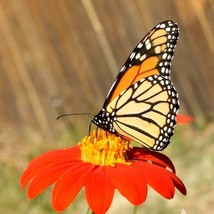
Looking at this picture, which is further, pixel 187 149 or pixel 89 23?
pixel 89 23

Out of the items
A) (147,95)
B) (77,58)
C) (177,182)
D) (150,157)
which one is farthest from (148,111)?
(77,58)

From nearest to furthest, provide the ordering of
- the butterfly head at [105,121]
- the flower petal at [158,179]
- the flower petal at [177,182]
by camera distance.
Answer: the flower petal at [158,179] → the flower petal at [177,182] → the butterfly head at [105,121]

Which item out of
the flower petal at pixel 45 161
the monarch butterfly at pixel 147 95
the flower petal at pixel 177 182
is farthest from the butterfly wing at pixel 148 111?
the flower petal at pixel 177 182

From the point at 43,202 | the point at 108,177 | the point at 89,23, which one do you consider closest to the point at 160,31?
the point at 108,177

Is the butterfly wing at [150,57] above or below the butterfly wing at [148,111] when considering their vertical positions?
above

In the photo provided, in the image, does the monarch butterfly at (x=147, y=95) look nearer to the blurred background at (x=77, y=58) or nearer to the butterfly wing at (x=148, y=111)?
the butterfly wing at (x=148, y=111)

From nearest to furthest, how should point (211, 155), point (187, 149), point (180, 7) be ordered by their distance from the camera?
point (211, 155), point (187, 149), point (180, 7)

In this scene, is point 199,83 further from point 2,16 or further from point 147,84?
point 147,84

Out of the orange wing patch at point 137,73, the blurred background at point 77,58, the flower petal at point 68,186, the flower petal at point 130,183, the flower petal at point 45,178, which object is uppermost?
the orange wing patch at point 137,73
